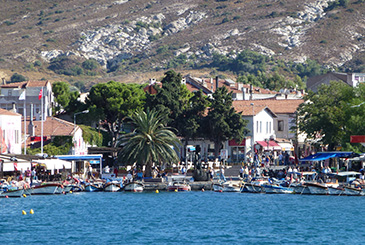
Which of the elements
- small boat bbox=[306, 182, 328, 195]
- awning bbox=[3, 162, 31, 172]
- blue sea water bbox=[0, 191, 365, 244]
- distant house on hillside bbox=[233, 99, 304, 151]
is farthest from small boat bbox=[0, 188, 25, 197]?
distant house on hillside bbox=[233, 99, 304, 151]

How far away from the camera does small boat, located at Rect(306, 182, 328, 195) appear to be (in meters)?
67.7

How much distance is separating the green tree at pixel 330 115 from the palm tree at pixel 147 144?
18338 millimetres

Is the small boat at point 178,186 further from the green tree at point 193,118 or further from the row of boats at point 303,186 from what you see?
the green tree at point 193,118

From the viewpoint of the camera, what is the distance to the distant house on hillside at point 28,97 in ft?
348

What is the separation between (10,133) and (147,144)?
46.4 feet

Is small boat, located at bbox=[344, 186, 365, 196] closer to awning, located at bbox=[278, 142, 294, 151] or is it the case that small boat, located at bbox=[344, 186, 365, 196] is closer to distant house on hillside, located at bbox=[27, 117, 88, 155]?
Result: distant house on hillside, located at bbox=[27, 117, 88, 155]

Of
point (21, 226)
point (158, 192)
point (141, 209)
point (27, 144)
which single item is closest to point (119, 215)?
point (141, 209)

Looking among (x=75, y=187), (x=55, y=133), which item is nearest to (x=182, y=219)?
(x=75, y=187)

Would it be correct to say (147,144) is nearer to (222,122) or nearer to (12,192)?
(222,122)

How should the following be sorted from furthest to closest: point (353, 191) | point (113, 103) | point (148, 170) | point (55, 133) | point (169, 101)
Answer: point (113, 103) → point (169, 101) → point (55, 133) → point (148, 170) → point (353, 191)

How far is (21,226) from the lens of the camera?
156 ft

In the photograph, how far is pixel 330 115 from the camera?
84.6 meters

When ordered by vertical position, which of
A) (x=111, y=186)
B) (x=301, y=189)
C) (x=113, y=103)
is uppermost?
(x=113, y=103)

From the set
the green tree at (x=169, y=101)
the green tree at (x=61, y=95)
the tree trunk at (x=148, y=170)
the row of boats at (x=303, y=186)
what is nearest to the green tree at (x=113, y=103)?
the green tree at (x=169, y=101)
